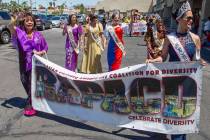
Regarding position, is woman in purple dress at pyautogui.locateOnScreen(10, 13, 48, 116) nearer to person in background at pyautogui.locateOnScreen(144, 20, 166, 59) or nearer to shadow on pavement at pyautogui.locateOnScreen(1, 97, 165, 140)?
shadow on pavement at pyautogui.locateOnScreen(1, 97, 165, 140)

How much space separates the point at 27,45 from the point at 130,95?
2.16 m

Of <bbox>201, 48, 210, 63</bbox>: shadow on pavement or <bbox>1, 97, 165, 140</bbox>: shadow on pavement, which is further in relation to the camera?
<bbox>201, 48, 210, 63</bbox>: shadow on pavement

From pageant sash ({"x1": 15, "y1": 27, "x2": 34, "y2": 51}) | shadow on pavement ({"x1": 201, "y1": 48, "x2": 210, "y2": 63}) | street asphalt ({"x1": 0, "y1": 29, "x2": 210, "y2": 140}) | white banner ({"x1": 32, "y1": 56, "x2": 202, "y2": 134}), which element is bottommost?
shadow on pavement ({"x1": 201, "y1": 48, "x2": 210, "y2": 63})

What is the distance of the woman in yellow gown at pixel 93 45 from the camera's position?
33.9 feet

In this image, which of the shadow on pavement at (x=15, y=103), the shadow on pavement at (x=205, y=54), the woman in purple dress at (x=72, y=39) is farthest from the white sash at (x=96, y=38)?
the shadow on pavement at (x=205, y=54)

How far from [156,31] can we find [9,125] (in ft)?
12.5

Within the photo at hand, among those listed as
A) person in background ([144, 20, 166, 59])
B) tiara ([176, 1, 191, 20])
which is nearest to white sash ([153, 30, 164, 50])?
person in background ([144, 20, 166, 59])

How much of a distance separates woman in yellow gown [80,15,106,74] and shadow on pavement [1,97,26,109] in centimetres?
271

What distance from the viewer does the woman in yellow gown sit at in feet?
33.9

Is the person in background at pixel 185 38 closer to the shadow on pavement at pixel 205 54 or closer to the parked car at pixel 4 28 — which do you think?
the shadow on pavement at pixel 205 54

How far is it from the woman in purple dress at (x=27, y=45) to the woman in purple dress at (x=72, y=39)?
11.5 feet

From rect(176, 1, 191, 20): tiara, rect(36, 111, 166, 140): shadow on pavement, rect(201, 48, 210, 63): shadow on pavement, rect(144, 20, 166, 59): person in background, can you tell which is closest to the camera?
rect(176, 1, 191, 20): tiara

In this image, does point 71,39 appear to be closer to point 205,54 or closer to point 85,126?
point 85,126

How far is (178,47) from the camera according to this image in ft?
16.1
